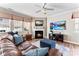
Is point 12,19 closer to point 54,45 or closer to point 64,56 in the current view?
point 54,45

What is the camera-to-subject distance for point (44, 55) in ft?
9.34

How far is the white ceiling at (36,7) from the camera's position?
9.21ft

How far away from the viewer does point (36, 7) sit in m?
2.86

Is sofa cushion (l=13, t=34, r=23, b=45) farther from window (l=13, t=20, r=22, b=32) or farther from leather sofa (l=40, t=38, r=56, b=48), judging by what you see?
leather sofa (l=40, t=38, r=56, b=48)

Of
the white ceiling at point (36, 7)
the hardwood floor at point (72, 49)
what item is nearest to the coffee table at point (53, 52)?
the hardwood floor at point (72, 49)

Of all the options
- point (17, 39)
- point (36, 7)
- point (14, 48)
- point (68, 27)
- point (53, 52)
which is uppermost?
point (36, 7)

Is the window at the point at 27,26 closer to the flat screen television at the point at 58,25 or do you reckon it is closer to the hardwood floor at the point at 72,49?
the flat screen television at the point at 58,25

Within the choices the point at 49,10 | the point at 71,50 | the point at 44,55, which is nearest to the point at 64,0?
the point at 49,10

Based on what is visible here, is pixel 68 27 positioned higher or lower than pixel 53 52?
higher

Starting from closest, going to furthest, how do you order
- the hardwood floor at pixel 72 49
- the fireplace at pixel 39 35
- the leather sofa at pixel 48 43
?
the hardwood floor at pixel 72 49 < the leather sofa at pixel 48 43 < the fireplace at pixel 39 35

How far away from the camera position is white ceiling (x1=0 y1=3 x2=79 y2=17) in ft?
9.21

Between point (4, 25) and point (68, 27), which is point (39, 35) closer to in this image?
point (68, 27)

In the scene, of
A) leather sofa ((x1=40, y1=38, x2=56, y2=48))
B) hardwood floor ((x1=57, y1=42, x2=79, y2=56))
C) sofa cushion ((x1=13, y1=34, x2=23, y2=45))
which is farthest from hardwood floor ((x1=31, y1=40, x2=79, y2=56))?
sofa cushion ((x1=13, y1=34, x2=23, y2=45))

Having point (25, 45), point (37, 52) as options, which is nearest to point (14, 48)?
point (25, 45)
